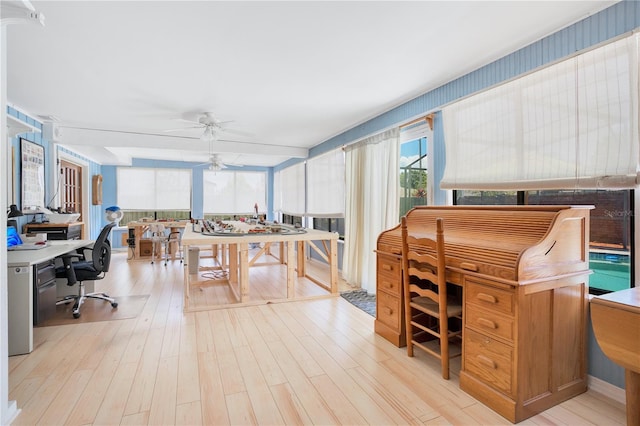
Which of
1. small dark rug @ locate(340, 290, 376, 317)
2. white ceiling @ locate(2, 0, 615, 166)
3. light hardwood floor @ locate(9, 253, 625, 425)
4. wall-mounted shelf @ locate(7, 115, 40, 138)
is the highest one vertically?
white ceiling @ locate(2, 0, 615, 166)

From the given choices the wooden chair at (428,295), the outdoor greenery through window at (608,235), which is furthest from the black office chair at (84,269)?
the outdoor greenery through window at (608,235)

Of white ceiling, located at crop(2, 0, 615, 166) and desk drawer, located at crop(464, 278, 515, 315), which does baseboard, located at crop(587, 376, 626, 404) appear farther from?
white ceiling, located at crop(2, 0, 615, 166)

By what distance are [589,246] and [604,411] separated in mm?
976

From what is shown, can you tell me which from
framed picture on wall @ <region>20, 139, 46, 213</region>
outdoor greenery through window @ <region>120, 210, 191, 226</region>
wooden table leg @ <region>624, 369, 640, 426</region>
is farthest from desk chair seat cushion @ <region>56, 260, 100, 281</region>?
outdoor greenery through window @ <region>120, 210, 191, 226</region>

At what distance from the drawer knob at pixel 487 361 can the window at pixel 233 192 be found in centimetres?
778

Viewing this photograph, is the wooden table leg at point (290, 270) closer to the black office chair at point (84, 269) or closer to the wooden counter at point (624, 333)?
the black office chair at point (84, 269)

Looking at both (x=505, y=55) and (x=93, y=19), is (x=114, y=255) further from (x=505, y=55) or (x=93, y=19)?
(x=505, y=55)

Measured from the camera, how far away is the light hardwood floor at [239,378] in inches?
69.0

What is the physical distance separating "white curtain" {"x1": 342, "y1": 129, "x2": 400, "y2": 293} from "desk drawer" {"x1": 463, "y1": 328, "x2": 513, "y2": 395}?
1912 millimetres

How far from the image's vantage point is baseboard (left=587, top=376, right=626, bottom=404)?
73.7 inches

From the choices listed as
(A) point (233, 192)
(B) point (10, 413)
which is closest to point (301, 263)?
(B) point (10, 413)

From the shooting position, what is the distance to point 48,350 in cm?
251

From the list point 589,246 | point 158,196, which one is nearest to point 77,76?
point 589,246

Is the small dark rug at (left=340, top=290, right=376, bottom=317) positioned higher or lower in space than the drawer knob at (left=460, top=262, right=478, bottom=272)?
lower
